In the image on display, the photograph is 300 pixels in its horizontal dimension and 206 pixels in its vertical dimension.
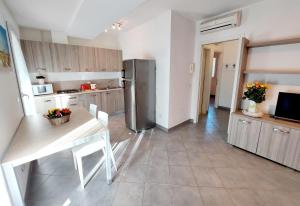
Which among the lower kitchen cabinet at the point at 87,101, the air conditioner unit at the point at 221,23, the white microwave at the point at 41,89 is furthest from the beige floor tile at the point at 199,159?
the white microwave at the point at 41,89

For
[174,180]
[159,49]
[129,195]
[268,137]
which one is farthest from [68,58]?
[268,137]

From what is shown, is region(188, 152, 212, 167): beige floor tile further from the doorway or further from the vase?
the doorway

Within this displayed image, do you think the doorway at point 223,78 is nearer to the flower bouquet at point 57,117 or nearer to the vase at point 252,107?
the vase at point 252,107

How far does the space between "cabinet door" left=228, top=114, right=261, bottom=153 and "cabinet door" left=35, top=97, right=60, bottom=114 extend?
4209mm

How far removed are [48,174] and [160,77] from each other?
9.16ft

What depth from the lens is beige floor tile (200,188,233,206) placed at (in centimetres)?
167

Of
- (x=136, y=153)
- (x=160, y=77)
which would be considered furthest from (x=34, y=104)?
(x=160, y=77)

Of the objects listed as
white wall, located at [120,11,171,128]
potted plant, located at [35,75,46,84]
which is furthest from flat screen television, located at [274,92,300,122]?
potted plant, located at [35,75,46,84]

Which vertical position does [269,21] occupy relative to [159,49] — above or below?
above

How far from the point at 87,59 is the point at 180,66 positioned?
2.81m

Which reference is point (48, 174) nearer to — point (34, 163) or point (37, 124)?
point (34, 163)

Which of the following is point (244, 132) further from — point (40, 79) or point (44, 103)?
point (40, 79)

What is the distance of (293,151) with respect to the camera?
6.96ft

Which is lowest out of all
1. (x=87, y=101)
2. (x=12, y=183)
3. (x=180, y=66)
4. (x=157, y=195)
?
(x=157, y=195)
